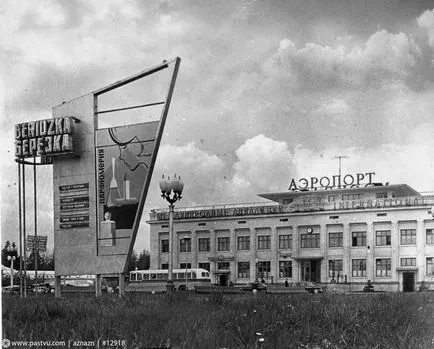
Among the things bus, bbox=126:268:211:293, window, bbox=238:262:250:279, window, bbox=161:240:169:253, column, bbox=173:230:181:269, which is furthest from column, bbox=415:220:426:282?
window, bbox=161:240:169:253

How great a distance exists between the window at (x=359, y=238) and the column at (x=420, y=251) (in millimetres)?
645

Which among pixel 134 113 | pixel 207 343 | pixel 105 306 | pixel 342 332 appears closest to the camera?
pixel 207 343

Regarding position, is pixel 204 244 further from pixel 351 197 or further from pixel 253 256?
pixel 351 197

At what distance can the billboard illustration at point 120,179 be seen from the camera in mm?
9461

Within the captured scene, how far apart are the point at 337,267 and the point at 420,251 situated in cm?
106

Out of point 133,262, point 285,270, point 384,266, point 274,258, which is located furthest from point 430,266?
point 133,262

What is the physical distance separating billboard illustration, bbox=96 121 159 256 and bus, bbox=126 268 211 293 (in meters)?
0.65

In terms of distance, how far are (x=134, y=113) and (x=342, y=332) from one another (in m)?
4.76

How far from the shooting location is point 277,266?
30.9ft

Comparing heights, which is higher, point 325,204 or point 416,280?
point 325,204

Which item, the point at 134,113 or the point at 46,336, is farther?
the point at 134,113

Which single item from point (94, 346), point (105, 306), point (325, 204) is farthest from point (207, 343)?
point (325, 204)

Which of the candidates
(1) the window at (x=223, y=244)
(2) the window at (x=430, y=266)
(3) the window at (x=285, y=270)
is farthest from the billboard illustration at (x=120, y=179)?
(2) the window at (x=430, y=266)

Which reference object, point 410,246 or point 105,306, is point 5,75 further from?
point 410,246
